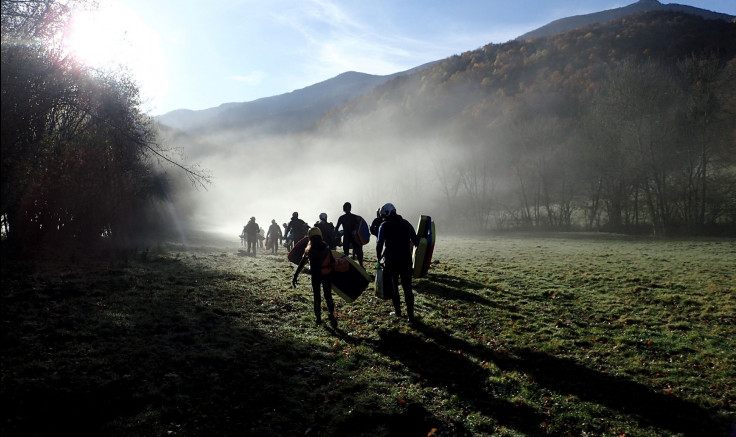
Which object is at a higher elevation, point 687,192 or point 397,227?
point 687,192

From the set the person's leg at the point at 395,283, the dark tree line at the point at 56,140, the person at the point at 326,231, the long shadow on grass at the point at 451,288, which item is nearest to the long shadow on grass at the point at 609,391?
the person's leg at the point at 395,283

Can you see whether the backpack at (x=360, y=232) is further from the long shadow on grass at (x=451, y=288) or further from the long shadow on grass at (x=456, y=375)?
the long shadow on grass at (x=456, y=375)

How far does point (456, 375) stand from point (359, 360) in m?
2.02

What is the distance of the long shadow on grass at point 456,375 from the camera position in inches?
239

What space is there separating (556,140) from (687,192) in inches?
707

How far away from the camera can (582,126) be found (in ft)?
171

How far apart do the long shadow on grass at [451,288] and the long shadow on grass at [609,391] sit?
4.40 meters

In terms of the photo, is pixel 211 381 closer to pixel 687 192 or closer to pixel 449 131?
pixel 687 192

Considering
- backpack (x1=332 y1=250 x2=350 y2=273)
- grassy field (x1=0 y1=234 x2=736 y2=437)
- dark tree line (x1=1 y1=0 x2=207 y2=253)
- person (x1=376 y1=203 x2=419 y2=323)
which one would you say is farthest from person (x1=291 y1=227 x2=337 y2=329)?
dark tree line (x1=1 y1=0 x2=207 y2=253)

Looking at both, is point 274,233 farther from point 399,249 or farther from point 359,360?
point 359,360

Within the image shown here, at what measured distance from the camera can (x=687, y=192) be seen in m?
40.4

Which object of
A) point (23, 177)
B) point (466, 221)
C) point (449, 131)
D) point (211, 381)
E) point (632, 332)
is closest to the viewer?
point (211, 381)

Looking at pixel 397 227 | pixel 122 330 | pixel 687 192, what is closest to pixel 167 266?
pixel 122 330

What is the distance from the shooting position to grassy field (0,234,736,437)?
5766 millimetres
